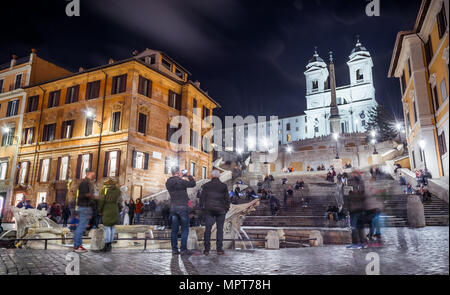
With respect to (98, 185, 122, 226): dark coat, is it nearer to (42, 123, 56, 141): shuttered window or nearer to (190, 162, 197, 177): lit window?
(190, 162, 197, 177): lit window

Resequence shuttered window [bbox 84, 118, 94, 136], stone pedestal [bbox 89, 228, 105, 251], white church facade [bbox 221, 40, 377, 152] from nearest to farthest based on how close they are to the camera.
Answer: stone pedestal [bbox 89, 228, 105, 251] < shuttered window [bbox 84, 118, 94, 136] < white church facade [bbox 221, 40, 377, 152]

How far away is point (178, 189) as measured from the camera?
18.9 ft

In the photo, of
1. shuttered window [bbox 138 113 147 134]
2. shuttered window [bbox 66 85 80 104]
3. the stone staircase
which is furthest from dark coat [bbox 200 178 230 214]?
shuttered window [bbox 66 85 80 104]

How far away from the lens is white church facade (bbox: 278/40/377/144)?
2837 inches

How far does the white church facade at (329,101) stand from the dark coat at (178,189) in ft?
221

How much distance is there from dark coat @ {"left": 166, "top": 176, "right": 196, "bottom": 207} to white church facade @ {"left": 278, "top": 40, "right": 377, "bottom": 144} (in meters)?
67.4

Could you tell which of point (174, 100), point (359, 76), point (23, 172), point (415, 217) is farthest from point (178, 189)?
point (359, 76)

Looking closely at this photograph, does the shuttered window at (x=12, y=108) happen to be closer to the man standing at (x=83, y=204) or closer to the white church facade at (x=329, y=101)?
the man standing at (x=83, y=204)

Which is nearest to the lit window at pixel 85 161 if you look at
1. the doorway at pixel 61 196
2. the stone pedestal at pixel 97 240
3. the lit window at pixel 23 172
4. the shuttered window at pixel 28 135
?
the doorway at pixel 61 196

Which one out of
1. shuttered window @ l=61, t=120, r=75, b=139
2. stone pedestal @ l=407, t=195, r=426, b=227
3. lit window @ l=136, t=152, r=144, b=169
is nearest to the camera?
stone pedestal @ l=407, t=195, r=426, b=227

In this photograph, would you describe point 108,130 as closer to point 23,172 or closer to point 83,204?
point 23,172

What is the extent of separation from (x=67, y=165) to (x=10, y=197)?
6992 millimetres
